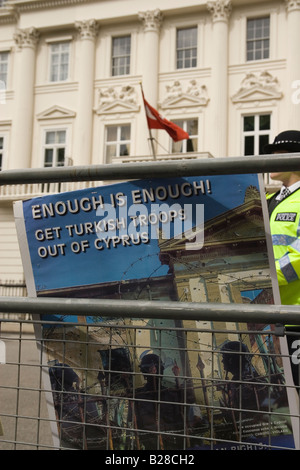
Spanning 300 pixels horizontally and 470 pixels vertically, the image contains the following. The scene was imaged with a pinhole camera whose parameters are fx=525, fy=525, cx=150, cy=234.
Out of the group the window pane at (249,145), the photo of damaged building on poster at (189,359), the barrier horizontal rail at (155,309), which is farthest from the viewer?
the window pane at (249,145)

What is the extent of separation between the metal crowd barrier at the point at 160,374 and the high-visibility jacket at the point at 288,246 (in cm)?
77

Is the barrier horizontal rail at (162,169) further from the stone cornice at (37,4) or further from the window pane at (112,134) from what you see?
the stone cornice at (37,4)

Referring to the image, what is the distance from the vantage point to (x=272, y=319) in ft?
4.79

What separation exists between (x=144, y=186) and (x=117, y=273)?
29 centimetres

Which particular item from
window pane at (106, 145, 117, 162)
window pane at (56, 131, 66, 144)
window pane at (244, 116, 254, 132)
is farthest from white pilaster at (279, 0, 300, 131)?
window pane at (56, 131, 66, 144)

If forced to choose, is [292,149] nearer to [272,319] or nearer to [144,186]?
[144,186]

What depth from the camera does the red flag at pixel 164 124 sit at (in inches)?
625

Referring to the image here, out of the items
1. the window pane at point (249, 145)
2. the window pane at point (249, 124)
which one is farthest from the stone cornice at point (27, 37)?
the window pane at point (249, 145)

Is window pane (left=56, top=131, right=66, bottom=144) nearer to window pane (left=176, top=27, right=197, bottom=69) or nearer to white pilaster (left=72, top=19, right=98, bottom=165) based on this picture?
white pilaster (left=72, top=19, right=98, bottom=165)

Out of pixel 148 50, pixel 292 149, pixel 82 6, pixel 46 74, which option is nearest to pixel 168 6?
pixel 148 50

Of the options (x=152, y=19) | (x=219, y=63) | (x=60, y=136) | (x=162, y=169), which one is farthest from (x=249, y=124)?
(x=162, y=169)

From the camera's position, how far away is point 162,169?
5.17 feet

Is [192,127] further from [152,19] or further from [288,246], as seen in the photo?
[288,246]

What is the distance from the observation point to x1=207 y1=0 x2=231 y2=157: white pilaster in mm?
18844
